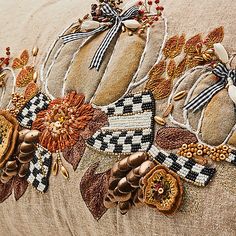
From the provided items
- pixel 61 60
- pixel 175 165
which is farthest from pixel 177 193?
pixel 61 60

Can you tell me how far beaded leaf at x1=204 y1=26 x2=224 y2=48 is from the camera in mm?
→ 643

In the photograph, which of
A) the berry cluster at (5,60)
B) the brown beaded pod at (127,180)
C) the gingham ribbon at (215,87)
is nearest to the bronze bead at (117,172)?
the brown beaded pod at (127,180)

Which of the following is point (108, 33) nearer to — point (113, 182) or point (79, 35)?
point (79, 35)

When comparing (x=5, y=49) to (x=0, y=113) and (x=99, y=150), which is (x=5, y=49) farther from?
(x=99, y=150)

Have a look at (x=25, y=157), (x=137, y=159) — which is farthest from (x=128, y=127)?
(x=25, y=157)

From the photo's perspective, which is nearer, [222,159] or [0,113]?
[222,159]

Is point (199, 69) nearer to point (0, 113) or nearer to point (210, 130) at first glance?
point (210, 130)

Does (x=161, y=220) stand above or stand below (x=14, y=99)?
below

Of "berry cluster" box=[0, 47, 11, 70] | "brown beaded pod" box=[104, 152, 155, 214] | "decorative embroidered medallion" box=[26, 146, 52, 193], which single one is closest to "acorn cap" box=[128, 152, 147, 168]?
"brown beaded pod" box=[104, 152, 155, 214]

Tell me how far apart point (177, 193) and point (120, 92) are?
0.47 ft

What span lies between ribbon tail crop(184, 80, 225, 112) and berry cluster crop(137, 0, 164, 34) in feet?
0.41

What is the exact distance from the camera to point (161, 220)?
0.63 metres

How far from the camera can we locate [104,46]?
72 cm

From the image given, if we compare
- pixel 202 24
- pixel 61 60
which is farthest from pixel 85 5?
pixel 202 24
